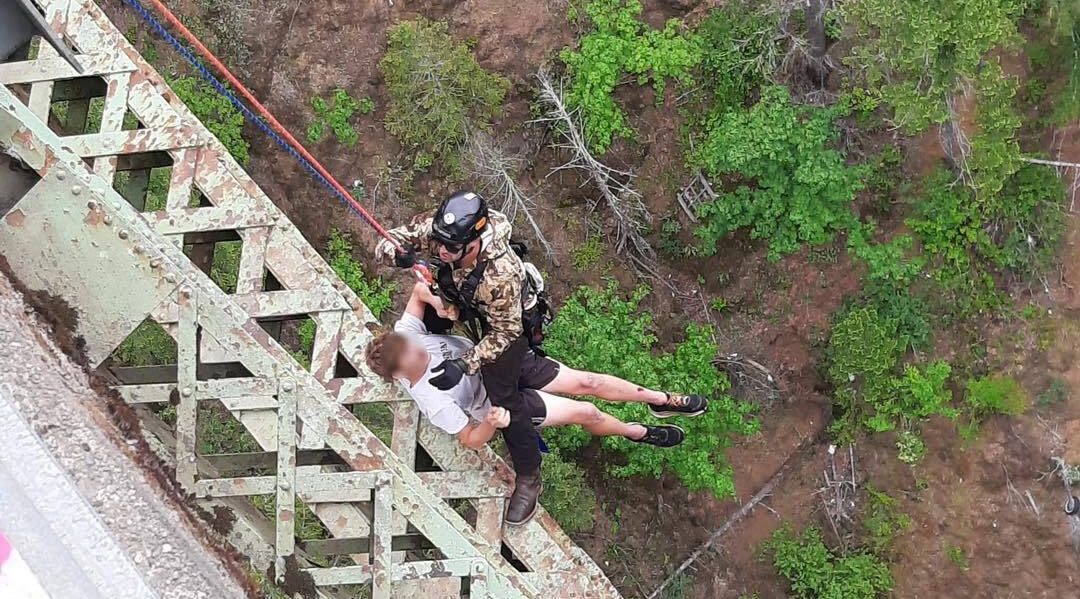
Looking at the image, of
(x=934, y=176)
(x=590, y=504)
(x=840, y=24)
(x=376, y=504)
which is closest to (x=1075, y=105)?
(x=934, y=176)

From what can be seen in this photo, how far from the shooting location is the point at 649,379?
→ 5.84 metres

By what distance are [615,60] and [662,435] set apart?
10.2 feet

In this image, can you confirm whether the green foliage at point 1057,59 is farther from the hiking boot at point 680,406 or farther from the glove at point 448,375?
the glove at point 448,375

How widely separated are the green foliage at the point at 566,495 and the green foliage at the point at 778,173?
2.19 metres

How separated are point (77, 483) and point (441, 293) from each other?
198 cm

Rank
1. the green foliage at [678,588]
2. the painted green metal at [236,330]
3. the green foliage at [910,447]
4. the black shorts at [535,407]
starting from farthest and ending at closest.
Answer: the green foliage at [678,588]
the green foliage at [910,447]
the black shorts at [535,407]
the painted green metal at [236,330]

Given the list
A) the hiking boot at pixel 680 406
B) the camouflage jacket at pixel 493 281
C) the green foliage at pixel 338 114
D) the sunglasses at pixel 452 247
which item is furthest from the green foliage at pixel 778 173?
the sunglasses at pixel 452 247

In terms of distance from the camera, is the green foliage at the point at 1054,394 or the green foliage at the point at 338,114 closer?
the green foliage at the point at 1054,394

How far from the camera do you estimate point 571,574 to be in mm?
4195

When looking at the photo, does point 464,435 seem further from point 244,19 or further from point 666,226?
point 244,19

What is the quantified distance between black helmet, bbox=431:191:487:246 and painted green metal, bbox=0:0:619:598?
30.8 inches

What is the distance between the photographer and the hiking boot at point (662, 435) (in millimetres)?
5457

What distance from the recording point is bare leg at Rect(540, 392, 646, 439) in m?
4.75

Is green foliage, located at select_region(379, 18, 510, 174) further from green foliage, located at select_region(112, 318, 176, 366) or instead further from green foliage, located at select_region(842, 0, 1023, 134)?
green foliage, located at select_region(842, 0, 1023, 134)
